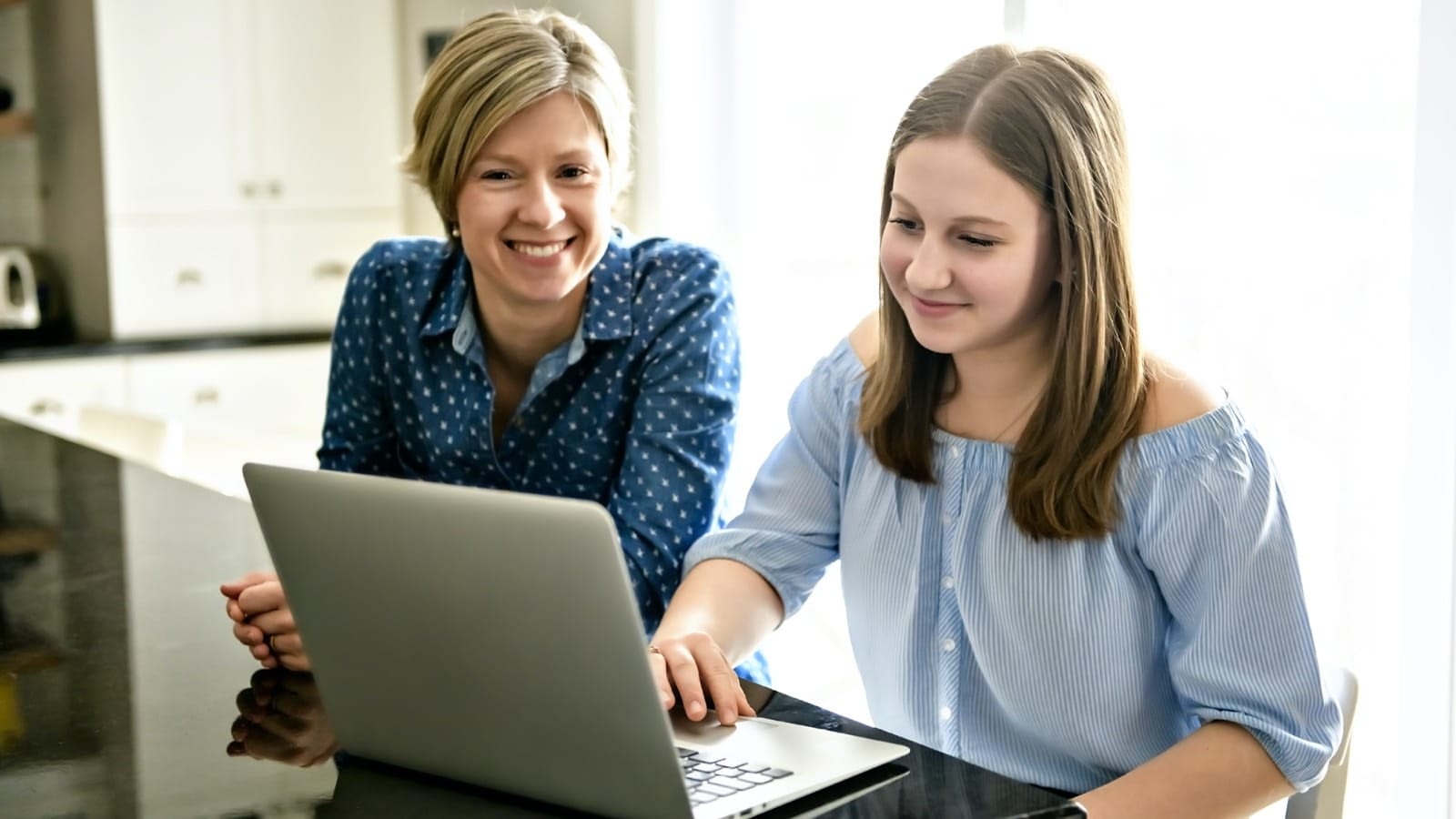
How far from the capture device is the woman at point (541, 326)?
163 centimetres

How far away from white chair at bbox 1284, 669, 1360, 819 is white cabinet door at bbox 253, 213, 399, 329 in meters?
3.42

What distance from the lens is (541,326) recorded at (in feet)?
5.72

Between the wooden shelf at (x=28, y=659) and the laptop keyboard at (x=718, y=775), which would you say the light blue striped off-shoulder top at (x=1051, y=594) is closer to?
the laptop keyboard at (x=718, y=775)

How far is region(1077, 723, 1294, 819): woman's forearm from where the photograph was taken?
1.13m

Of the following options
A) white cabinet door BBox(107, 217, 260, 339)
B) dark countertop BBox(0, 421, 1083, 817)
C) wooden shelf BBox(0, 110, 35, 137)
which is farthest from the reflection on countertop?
wooden shelf BBox(0, 110, 35, 137)

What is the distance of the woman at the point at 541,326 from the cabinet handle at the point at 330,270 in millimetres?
2564

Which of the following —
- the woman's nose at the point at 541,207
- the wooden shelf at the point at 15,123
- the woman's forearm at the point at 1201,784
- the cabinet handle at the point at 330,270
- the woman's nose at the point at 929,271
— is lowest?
the woman's forearm at the point at 1201,784

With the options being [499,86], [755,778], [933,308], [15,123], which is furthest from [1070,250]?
[15,123]

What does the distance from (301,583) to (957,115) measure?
65cm

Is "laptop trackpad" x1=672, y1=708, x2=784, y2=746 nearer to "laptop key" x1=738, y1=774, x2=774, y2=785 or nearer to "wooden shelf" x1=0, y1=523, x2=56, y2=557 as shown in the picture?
"laptop key" x1=738, y1=774, x2=774, y2=785

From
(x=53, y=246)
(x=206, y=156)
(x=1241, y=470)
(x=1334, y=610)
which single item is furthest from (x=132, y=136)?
(x=1241, y=470)

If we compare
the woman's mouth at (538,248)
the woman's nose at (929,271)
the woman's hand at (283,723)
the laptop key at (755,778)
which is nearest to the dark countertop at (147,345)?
the woman's mouth at (538,248)

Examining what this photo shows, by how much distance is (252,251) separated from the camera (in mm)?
4207

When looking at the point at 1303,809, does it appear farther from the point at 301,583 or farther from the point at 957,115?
the point at 301,583
